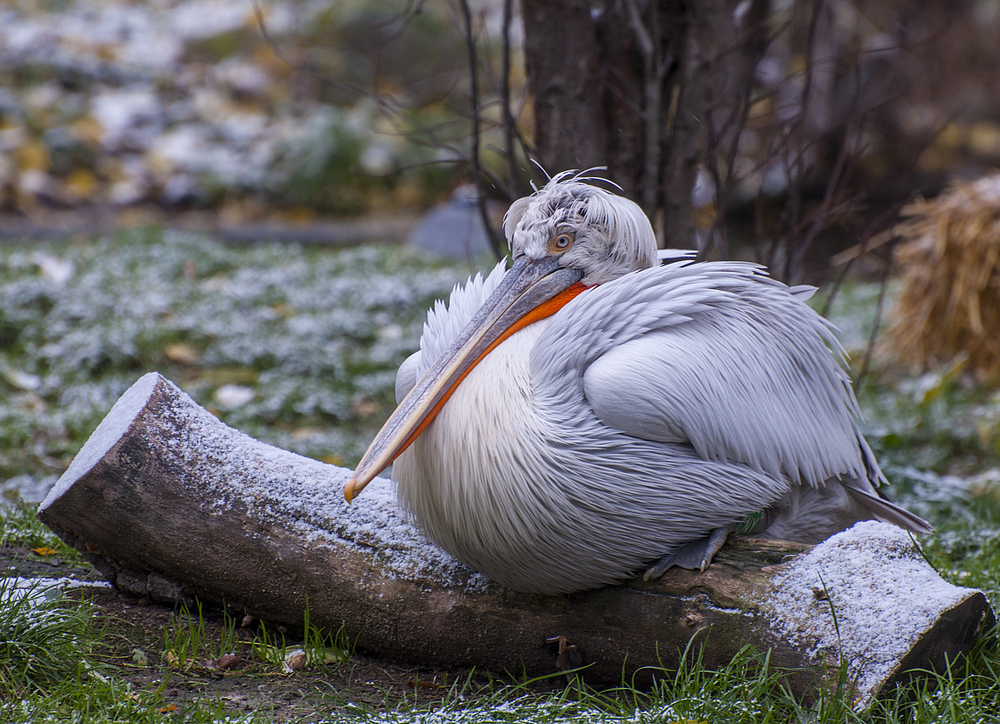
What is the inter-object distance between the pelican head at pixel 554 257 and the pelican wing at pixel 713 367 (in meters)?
0.14

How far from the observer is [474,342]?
2373 millimetres

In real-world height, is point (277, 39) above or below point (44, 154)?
above

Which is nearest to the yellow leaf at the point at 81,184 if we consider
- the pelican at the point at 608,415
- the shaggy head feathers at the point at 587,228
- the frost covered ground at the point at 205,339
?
the frost covered ground at the point at 205,339

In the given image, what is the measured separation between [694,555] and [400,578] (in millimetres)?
788

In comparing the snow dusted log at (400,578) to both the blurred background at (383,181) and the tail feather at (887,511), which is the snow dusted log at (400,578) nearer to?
the tail feather at (887,511)

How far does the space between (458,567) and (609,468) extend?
1.91 feet

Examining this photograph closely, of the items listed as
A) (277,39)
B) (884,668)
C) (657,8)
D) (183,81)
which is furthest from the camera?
(277,39)

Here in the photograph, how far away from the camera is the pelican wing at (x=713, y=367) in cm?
220

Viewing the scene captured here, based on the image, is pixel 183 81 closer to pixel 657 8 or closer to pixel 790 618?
pixel 657 8

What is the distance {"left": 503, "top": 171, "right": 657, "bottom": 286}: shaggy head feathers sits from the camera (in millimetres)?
2451

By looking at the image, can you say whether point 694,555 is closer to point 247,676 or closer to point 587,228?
point 587,228

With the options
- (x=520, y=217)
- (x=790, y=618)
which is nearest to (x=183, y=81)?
(x=520, y=217)

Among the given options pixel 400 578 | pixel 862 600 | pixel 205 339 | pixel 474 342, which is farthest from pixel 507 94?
pixel 205 339

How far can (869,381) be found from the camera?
5.53 m
